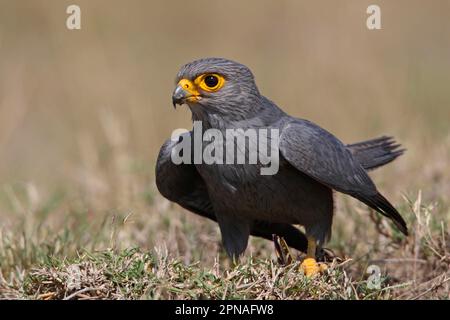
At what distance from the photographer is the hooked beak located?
15.6 ft

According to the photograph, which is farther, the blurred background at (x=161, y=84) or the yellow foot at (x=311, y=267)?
the blurred background at (x=161, y=84)

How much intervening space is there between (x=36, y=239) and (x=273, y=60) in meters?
6.06

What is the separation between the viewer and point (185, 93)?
189 inches

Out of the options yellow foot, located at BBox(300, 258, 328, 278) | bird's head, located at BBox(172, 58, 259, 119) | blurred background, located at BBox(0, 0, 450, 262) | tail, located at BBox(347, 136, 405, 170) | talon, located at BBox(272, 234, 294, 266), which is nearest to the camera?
yellow foot, located at BBox(300, 258, 328, 278)

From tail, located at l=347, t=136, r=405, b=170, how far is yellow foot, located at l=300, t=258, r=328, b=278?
1.05 metres

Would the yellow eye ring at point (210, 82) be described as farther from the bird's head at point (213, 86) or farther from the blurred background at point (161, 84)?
the blurred background at point (161, 84)

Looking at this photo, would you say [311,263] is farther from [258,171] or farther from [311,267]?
[258,171]

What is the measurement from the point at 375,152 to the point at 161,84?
5486 mm

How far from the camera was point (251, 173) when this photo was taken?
471 cm

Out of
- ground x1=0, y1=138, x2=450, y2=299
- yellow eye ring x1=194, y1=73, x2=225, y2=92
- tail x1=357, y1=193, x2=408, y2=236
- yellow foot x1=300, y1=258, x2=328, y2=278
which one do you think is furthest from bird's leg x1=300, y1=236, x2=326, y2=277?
yellow eye ring x1=194, y1=73, x2=225, y2=92

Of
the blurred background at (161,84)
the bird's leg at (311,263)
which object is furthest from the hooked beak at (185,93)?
the blurred background at (161,84)

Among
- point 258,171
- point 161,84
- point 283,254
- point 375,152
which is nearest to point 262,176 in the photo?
point 258,171

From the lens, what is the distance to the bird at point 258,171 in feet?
15.5

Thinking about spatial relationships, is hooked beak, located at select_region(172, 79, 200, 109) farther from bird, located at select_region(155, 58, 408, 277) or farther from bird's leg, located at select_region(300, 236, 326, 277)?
bird's leg, located at select_region(300, 236, 326, 277)
